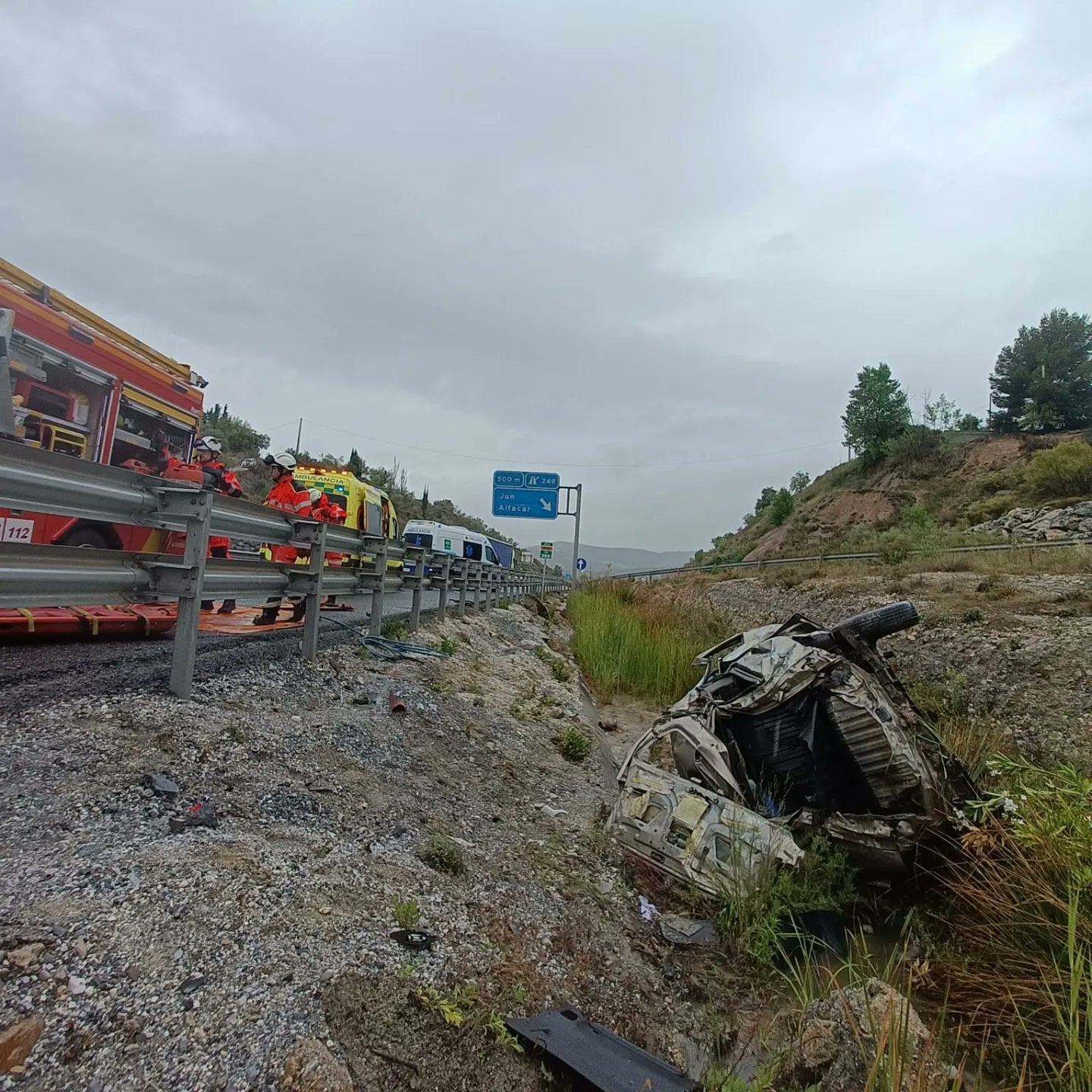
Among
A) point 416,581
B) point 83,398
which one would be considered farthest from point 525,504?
point 83,398

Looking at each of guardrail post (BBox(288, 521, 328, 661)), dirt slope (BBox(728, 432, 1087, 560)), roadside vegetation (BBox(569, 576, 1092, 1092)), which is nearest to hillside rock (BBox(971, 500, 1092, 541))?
dirt slope (BBox(728, 432, 1087, 560))

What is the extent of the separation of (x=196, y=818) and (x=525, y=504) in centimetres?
2361

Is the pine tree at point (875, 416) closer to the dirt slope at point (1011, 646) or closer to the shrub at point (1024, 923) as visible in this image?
the dirt slope at point (1011, 646)

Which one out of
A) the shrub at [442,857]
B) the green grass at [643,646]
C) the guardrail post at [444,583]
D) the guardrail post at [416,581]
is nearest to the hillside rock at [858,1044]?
the shrub at [442,857]

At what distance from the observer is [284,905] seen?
6.52 ft

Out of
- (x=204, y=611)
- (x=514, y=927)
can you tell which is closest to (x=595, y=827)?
(x=514, y=927)

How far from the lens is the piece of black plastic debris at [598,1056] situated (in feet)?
5.74

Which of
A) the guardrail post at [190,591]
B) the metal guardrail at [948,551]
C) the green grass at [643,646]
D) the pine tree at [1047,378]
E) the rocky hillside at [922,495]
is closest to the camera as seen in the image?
the guardrail post at [190,591]

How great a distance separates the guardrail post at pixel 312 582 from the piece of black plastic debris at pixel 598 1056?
131 inches

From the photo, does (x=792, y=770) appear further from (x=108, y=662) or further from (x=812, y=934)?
(x=108, y=662)

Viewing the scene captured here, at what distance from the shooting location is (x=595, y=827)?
153 inches

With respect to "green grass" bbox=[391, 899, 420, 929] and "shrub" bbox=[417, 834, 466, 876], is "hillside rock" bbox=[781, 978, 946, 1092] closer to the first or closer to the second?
"green grass" bbox=[391, 899, 420, 929]

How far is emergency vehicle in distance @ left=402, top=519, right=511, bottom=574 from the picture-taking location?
24188mm

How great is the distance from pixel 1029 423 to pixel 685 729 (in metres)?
65.6
